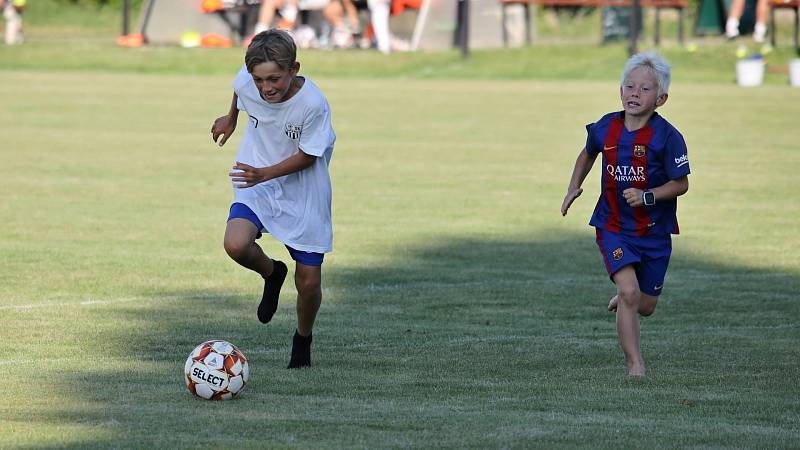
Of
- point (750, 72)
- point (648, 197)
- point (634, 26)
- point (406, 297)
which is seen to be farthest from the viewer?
point (634, 26)

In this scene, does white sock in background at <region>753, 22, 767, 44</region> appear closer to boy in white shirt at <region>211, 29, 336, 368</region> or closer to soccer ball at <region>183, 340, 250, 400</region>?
boy in white shirt at <region>211, 29, 336, 368</region>

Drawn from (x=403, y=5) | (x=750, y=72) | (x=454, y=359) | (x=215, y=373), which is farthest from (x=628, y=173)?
(x=403, y=5)

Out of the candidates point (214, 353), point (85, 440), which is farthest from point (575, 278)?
point (85, 440)

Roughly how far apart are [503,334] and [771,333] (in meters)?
1.53

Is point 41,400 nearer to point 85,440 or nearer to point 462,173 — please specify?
point 85,440

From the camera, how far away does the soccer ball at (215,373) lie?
624 cm

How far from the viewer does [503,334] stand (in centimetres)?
817

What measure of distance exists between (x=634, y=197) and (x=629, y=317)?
594 mm

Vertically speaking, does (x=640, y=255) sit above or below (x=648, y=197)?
below

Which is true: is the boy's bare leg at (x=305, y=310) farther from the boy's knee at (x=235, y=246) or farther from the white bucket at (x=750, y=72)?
the white bucket at (x=750, y=72)

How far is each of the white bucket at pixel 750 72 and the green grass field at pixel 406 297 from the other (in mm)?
4850

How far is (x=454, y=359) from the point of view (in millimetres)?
7398

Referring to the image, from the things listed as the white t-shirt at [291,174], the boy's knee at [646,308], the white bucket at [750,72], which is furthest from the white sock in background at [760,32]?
the white t-shirt at [291,174]

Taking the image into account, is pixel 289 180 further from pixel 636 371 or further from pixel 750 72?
pixel 750 72
